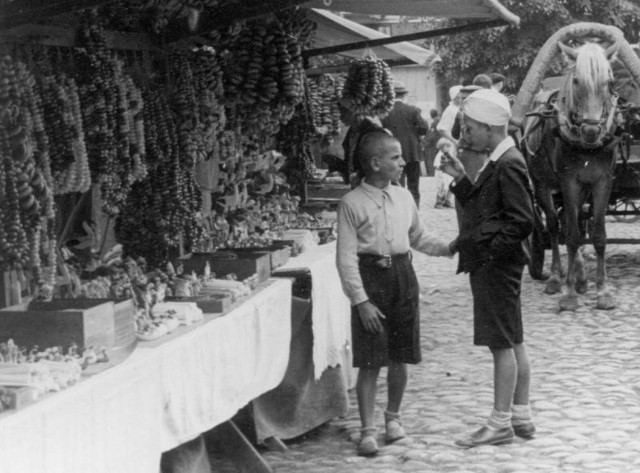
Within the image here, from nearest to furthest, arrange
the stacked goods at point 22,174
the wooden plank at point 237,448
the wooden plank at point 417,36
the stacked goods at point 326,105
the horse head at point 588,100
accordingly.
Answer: the stacked goods at point 22,174, the wooden plank at point 237,448, the wooden plank at point 417,36, the stacked goods at point 326,105, the horse head at point 588,100

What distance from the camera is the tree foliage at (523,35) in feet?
94.6

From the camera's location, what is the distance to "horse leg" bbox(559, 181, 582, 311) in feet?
34.6

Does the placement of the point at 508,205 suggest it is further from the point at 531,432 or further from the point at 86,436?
the point at 86,436

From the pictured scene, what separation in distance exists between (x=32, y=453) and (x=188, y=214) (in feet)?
8.01

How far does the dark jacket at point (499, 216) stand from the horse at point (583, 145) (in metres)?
4.61

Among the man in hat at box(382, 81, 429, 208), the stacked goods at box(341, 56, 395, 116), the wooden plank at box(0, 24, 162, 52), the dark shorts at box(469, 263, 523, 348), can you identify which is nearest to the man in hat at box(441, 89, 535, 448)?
the dark shorts at box(469, 263, 523, 348)

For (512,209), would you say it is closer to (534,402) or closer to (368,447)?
(368,447)

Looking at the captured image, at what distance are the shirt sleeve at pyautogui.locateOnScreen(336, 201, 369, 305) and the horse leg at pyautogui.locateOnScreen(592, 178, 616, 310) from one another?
5.25 meters

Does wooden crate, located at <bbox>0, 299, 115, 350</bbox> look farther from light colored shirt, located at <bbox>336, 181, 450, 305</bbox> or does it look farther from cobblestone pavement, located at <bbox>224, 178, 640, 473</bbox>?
cobblestone pavement, located at <bbox>224, 178, 640, 473</bbox>

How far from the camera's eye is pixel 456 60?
3048 cm

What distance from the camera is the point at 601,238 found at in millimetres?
10789

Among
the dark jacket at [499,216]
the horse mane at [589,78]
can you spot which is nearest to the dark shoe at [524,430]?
the dark jacket at [499,216]

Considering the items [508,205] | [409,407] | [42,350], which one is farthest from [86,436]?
[409,407]

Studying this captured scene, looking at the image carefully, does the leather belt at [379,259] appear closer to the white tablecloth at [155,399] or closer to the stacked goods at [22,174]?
the white tablecloth at [155,399]
